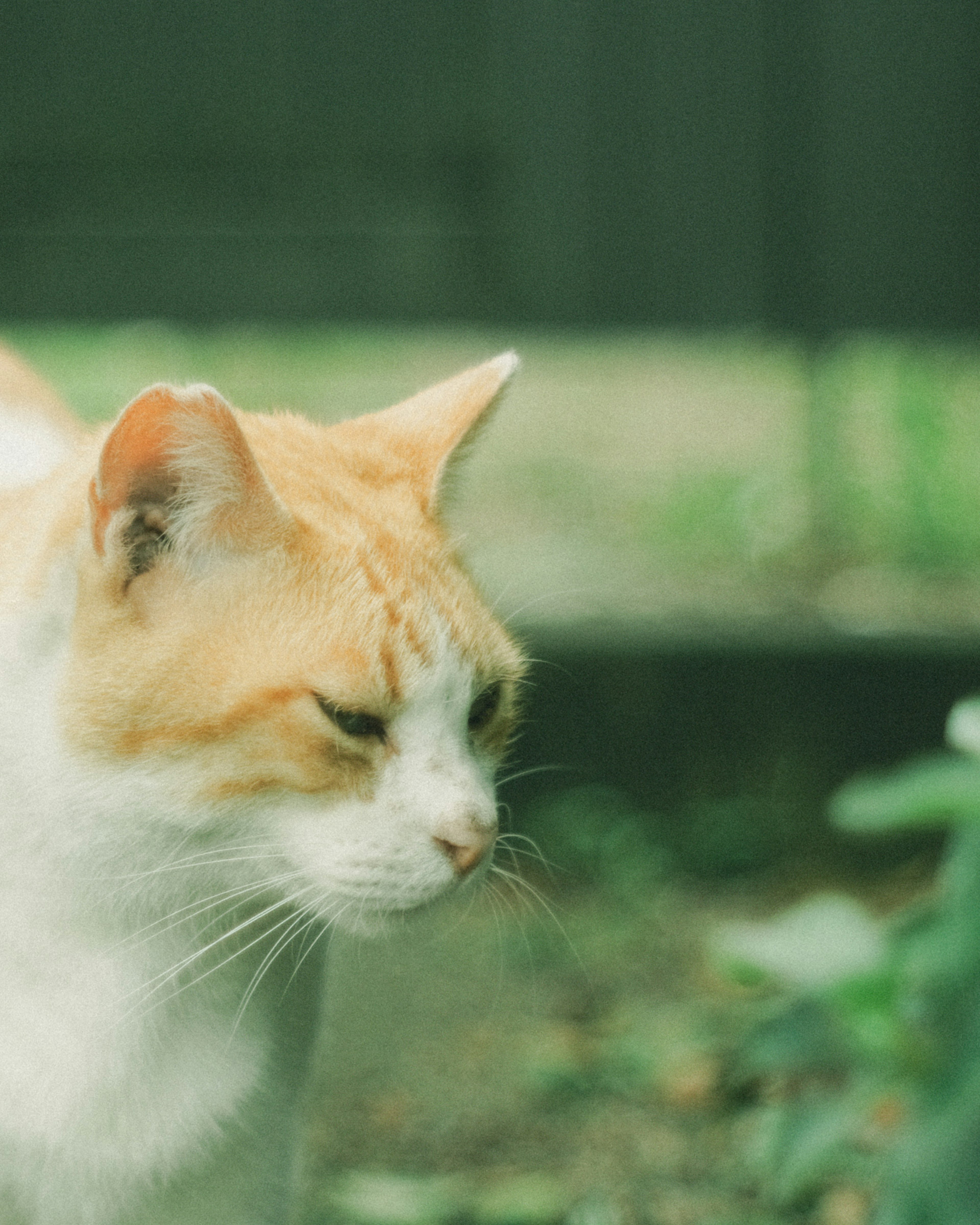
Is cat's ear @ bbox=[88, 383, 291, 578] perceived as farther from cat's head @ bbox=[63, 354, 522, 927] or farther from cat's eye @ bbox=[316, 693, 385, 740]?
cat's eye @ bbox=[316, 693, 385, 740]

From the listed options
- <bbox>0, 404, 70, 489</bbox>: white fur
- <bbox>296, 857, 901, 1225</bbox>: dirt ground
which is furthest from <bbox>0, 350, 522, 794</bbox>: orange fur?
<bbox>296, 857, 901, 1225</bbox>: dirt ground

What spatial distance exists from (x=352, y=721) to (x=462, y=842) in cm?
16

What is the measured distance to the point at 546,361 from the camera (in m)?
4.73

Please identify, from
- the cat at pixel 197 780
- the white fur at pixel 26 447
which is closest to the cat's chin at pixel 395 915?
the cat at pixel 197 780

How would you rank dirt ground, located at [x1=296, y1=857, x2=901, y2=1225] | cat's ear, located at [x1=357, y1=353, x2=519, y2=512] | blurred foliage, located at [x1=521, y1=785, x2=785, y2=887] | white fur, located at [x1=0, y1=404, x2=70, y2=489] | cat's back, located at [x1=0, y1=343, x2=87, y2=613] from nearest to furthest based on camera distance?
1. cat's back, located at [x1=0, y1=343, x2=87, y2=613]
2. cat's ear, located at [x1=357, y1=353, x2=519, y2=512]
3. white fur, located at [x1=0, y1=404, x2=70, y2=489]
4. dirt ground, located at [x1=296, y1=857, x2=901, y2=1225]
5. blurred foliage, located at [x1=521, y1=785, x2=785, y2=887]

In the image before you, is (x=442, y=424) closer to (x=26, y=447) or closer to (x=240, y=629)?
(x=240, y=629)

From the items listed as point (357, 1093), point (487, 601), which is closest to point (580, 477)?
point (357, 1093)

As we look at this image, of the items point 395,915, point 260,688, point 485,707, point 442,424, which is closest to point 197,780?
point 260,688

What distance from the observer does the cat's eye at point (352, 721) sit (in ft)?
4.45

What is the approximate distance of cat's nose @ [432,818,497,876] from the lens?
4.47 ft

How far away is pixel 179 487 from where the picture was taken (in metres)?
1.36

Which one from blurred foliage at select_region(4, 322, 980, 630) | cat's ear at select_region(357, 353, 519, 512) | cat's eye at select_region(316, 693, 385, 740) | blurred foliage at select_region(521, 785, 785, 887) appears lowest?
blurred foliage at select_region(521, 785, 785, 887)

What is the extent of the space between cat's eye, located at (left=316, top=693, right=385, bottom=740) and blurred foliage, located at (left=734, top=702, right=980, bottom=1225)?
500mm

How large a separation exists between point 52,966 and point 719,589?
2.51 meters
